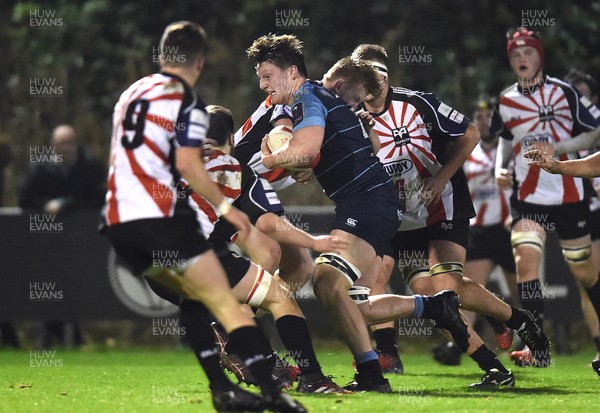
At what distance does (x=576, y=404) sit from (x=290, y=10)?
1205 centimetres

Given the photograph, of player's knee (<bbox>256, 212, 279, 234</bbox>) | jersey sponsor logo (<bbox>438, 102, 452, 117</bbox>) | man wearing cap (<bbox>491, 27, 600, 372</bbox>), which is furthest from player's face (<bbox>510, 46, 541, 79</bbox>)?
player's knee (<bbox>256, 212, 279, 234</bbox>)

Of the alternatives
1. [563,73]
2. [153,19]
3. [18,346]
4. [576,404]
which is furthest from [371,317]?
[153,19]

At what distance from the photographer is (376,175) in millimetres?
8258

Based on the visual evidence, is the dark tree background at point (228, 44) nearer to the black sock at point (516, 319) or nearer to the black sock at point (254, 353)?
the black sock at point (516, 319)

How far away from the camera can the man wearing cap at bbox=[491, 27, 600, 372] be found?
35.0 ft

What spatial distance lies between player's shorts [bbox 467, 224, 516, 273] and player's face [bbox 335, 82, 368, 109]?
429cm

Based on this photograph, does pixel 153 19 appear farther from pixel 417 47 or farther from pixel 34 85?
pixel 417 47

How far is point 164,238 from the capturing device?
A: 676 centimetres

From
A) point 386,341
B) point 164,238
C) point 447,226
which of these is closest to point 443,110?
point 447,226

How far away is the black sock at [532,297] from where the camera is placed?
10.7m

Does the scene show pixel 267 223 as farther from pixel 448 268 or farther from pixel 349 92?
pixel 448 268

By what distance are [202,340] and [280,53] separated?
207 cm

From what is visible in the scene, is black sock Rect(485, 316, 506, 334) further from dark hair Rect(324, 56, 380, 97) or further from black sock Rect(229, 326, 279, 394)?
black sock Rect(229, 326, 279, 394)

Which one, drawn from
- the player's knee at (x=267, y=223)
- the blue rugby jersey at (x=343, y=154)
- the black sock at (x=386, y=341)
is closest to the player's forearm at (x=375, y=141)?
the blue rugby jersey at (x=343, y=154)
